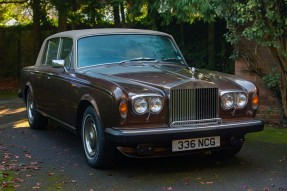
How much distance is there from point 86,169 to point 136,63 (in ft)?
5.46

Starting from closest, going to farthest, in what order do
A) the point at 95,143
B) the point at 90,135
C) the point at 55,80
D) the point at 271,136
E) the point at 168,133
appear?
1. the point at 168,133
2. the point at 95,143
3. the point at 90,135
4. the point at 55,80
5. the point at 271,136

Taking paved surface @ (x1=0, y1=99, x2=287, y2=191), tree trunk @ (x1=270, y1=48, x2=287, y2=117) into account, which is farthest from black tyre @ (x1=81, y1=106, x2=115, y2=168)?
tree trunk @ (x1=270, y1=48, x2=287, y2=117)

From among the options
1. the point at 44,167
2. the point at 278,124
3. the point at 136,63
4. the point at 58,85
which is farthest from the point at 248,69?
the point at 44,167

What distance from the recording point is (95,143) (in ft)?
19.8

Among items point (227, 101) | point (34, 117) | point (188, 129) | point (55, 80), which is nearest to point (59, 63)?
point (55, 80)

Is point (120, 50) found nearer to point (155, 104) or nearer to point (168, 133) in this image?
point (155, 104)

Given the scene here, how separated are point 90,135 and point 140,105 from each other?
113 cm

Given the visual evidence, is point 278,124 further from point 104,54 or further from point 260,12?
point 104,54

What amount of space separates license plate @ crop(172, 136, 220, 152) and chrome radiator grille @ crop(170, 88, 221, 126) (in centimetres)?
20

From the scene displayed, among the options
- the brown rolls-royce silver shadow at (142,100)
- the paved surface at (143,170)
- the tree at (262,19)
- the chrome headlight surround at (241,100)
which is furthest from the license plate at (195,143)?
the tree at (262,19)

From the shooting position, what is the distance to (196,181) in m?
5.41

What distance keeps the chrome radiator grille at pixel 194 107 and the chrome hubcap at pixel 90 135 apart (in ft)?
3.74

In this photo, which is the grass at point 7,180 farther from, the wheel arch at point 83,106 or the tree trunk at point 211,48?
the tree trunk at point 211,48

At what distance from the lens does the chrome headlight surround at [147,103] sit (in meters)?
5.28
